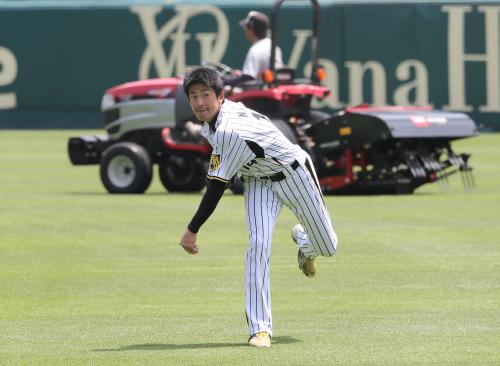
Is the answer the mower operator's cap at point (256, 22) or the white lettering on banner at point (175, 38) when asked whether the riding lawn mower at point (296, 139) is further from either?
the white lettering on banner at point (175, 38)

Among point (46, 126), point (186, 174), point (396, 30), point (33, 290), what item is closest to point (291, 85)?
point (186, 174)

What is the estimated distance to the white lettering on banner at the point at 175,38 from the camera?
35500mm

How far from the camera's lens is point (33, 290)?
458 inches

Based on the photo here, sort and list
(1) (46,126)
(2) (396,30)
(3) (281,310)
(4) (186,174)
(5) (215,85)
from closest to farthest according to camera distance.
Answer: (5) (215,85)
(3) (281,310)
(4) (186,174)
(2) (396,30)
(1) (46,126)

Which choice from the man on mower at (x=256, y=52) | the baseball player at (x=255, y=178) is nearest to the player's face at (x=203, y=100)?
the baseball player at (x=255, y=178)

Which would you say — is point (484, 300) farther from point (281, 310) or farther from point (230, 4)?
point (230, 4)

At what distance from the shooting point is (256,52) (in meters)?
20.1

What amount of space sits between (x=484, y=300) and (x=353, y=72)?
965 inches

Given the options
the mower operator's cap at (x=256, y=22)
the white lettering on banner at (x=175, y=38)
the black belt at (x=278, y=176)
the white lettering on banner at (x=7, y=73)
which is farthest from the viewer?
the white lettering on banner at (x=7, y=73)

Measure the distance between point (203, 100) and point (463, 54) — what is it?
26.2m

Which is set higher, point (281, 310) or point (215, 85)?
point (215, 85)

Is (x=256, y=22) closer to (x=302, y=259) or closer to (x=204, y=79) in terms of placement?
(x=302, y=259)

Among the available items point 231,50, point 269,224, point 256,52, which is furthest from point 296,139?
point 231,50

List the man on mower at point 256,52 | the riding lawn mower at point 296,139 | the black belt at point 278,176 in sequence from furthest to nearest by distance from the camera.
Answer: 1. the man on mower at point 256,52
2. the riding lawn mower at point 296,139
3. the black belt at point 278,176
